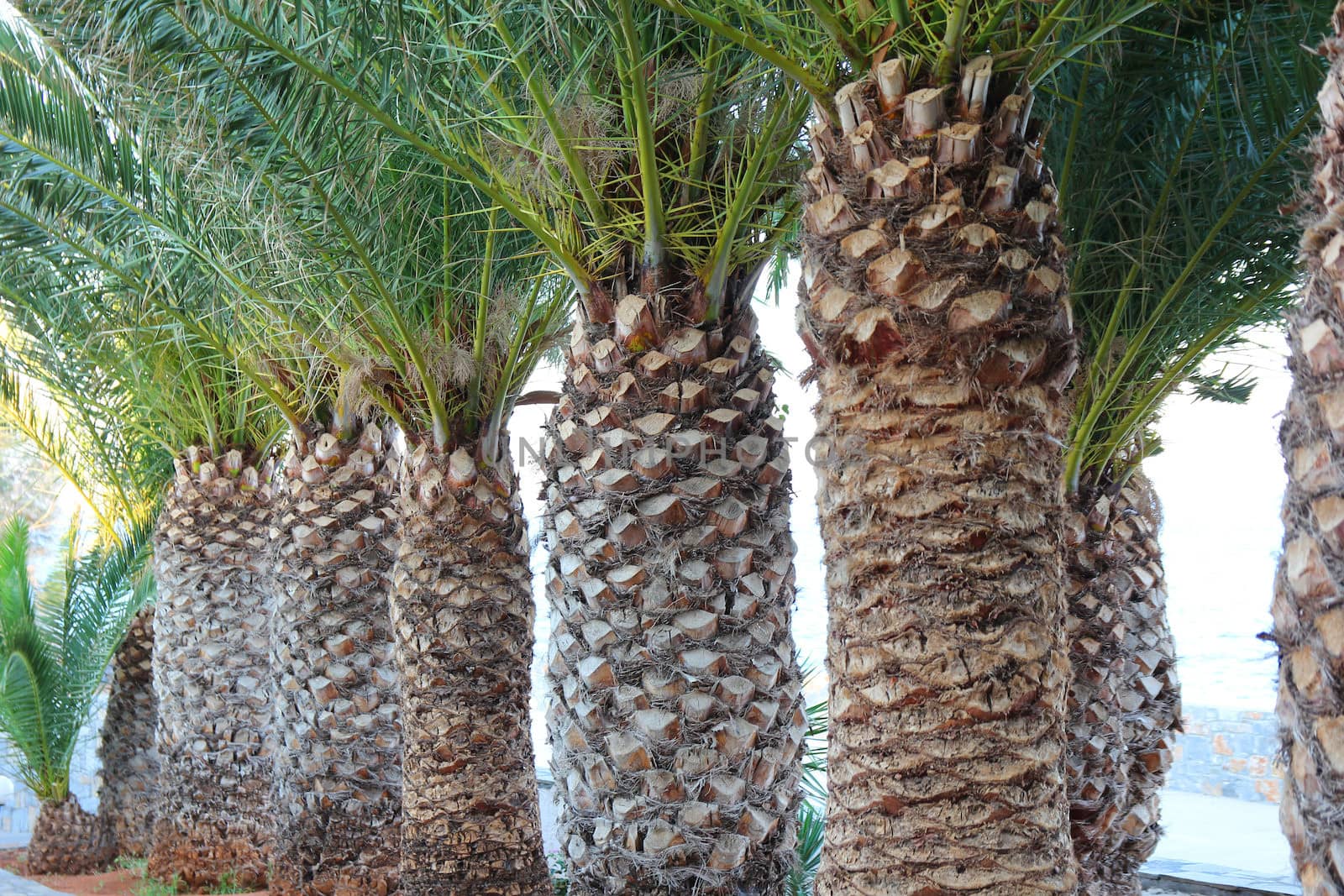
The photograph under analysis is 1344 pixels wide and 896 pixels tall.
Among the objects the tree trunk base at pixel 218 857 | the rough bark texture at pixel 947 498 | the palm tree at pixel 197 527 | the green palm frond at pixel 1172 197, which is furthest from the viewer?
the tree trunk base at pixel 218 857

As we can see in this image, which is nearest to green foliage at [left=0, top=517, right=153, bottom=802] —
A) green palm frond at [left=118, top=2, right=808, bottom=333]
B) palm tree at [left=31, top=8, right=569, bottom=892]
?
palm tree at [left=31, top=8, right=569, bottom=892]

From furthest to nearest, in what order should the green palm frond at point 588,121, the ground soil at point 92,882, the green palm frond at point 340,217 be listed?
the ground soil at point 92,882, the green palm frond at point 340,217, the green palm frond at point 588,121

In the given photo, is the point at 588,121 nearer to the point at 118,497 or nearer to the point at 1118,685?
the point at 1118,685

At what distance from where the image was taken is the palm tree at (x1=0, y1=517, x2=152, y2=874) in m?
8.57

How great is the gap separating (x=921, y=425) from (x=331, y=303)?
2.81 meters

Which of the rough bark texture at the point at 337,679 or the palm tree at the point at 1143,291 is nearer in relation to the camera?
the palm tree at the point at 1143,291

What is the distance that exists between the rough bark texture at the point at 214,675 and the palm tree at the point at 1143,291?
4.84 meters

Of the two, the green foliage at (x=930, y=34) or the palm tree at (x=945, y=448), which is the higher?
the green foliage at (x=930, y=34)

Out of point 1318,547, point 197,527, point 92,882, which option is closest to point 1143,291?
point 1318,547

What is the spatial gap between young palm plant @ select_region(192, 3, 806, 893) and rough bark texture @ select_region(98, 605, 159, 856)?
6433 mm

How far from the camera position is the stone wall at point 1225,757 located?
5340 mm

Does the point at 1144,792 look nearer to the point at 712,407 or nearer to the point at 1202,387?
the point at 1202,387

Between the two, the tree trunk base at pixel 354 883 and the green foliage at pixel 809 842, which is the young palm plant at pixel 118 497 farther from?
the green foliage at pixel 809 842

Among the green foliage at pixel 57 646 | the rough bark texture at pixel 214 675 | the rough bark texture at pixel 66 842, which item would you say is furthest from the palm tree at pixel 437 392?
the rough bark texture at pixel 66 842
